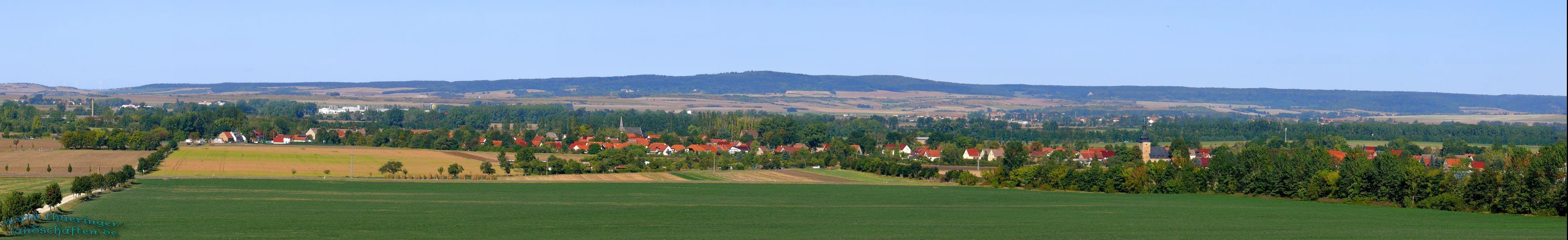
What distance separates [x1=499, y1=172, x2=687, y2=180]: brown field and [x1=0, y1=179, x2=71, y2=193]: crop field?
19999mm

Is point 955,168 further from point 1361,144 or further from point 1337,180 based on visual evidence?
point 1361,144

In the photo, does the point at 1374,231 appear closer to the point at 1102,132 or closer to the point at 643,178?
the point at 643,178

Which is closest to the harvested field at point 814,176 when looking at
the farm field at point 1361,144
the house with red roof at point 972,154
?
the house with red roof at point 972,154

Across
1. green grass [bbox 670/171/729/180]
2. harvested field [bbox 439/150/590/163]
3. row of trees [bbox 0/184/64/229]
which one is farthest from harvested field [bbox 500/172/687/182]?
row of trees [bbox 0/184/64/229]

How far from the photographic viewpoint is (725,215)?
48031 mm

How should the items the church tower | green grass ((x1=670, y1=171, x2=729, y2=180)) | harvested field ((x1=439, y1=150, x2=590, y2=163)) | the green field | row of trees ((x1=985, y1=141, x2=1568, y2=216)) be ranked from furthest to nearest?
the church tower → harvested field ((x1=439, y1=150, x2=590, y2=163)) → green grass ((x1=670, y1=171, x2=729, y2=180)) → row of trees ((x1=985, y1=141, x2=1568, y2=216)) → the green field

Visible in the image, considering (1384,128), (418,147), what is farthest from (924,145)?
(1384,128)

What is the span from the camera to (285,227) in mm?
40031

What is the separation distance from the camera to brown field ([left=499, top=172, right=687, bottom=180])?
239 ft

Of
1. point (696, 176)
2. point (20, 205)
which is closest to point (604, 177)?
point (696, 176)

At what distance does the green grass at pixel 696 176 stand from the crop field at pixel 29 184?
2956 cm

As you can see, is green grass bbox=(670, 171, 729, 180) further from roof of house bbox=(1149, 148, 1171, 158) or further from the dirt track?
roof of house bbox=(1149, 148, 1171, 158)

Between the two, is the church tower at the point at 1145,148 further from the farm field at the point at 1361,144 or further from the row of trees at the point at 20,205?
the row of trees at the point at 20,205

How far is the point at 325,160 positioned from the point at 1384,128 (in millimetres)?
114165
